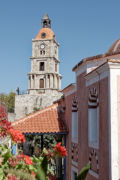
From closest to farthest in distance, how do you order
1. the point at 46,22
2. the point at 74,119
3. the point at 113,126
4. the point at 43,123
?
the point at 113,126, the point at 74,119, the point at 43,123, the point at 46,22

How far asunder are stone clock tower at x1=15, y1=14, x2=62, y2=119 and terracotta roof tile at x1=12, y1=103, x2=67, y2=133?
30.3 m

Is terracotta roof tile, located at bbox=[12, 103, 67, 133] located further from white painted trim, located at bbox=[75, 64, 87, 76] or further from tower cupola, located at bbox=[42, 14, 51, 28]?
tower cupola, located at bbox=[42, 14, 51, 28]

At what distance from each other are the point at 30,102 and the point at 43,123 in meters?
31.2

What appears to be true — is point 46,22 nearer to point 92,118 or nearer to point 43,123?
point 43,123

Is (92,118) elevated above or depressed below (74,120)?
above

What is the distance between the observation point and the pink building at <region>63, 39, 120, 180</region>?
21.3ft

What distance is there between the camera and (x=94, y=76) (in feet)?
25.9

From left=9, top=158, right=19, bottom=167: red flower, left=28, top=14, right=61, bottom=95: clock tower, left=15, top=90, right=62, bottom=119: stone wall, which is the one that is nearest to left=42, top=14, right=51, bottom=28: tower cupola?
left=28, top=14, right=61, bottom=95: clock tower

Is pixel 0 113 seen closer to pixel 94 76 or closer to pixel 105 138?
pixel 105 138

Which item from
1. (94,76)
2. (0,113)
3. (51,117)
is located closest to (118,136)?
(94,76)

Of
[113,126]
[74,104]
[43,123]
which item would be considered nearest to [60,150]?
[113,126]

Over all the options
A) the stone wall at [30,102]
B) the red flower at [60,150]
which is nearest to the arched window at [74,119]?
the red flower at [60,150]

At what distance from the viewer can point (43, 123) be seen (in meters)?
11.8

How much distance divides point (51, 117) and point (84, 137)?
3.66m
